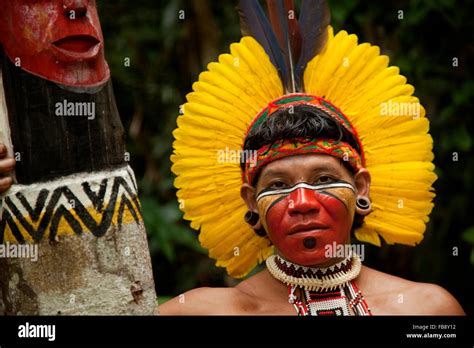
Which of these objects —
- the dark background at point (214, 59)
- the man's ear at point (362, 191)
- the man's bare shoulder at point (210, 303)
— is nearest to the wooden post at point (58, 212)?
the man's bare shoulder at point (210, 303)

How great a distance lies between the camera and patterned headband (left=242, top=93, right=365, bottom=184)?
343 cm

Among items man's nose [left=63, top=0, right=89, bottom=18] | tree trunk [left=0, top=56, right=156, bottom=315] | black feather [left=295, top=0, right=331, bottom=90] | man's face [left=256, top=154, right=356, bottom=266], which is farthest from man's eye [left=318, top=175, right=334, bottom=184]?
man's nose [left=63, top=0, right=89, bottom=18]

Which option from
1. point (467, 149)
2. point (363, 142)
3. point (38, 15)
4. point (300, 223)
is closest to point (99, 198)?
point (38, 15)

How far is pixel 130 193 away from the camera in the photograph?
285 cm

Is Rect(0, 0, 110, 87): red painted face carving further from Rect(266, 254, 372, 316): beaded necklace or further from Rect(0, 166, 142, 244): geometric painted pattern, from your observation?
Rect(266, 254, 372, 316): beaded necklace

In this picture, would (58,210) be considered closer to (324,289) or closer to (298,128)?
(298,128)

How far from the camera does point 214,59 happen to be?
6613mm

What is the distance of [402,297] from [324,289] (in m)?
0.35

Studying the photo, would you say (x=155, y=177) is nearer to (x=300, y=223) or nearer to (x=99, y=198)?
(x=300, y=223)

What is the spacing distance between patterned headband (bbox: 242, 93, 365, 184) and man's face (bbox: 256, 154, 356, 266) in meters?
0.03

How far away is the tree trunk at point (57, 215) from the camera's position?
2678mm

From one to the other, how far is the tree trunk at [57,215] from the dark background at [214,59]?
2044mm

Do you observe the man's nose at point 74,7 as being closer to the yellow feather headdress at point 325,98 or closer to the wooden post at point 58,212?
the wooden post at point 58,212

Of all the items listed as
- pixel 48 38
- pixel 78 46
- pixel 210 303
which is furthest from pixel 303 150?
pixel 48 38
